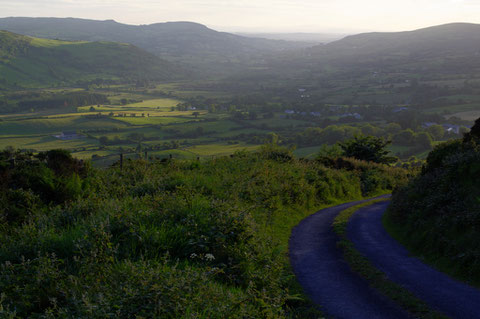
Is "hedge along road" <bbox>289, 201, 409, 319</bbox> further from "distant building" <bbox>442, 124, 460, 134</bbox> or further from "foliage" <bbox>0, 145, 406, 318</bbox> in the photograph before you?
"distant building" <bbox>442, 124, 460, 134</bbox>

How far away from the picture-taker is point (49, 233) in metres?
8.52

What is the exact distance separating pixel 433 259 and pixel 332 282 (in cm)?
402

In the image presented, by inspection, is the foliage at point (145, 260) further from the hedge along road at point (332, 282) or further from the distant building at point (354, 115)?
the distant building at point (354, 115)

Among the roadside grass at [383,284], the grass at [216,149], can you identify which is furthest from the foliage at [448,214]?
the grass at [216,149]

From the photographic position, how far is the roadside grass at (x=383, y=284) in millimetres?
8562

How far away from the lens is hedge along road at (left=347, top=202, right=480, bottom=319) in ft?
28.7

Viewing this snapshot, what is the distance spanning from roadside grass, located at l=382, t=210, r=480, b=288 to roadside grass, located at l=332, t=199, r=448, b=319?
1.94 meters

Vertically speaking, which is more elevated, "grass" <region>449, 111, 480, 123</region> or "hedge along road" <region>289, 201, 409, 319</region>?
"grass" <region>449, 111, 480, 123</region>

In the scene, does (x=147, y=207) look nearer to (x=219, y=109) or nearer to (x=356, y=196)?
(x=356, y=196)

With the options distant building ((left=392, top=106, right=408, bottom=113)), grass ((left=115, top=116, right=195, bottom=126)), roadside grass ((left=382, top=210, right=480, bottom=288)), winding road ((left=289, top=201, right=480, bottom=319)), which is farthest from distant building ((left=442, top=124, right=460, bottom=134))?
winding road ((left=289, top=201, right=480, bottom=319))

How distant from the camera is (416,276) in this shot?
10.7m

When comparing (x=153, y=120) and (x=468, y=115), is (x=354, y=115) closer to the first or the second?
(x=468, y=115)

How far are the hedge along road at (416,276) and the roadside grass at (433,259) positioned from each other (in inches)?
8.0

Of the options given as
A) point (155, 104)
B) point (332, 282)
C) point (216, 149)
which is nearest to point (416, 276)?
point (332, 282)
